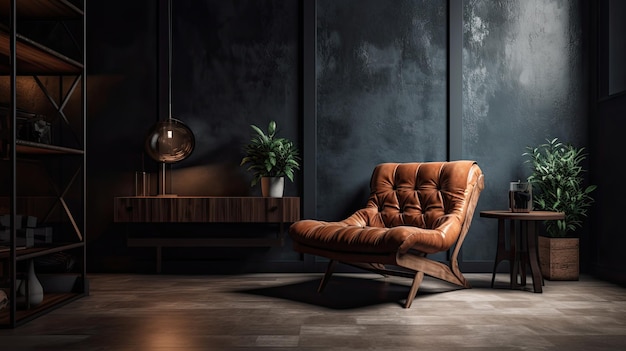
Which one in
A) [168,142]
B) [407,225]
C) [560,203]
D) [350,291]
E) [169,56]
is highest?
[169,56]

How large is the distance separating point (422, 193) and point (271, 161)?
1.20 metres

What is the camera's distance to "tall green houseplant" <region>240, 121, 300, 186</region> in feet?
13.7

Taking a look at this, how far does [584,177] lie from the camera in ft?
14.5

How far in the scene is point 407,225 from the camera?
3.80 metres

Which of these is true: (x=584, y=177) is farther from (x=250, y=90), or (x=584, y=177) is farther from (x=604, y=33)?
(x=250, y=90)

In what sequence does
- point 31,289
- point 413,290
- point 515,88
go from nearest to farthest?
1. point 31,289
2. point 413,290
3. point 515,88

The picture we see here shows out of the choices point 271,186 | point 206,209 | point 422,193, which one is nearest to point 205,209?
point 206,209

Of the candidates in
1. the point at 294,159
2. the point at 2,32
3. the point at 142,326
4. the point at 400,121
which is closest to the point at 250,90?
the point at 294,159

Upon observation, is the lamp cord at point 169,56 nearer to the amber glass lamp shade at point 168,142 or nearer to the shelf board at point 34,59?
the amber glass lamp shade at point 168,142

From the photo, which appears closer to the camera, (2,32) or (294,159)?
(2,32)

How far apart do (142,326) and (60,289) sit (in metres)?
1.13

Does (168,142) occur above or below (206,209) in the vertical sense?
above

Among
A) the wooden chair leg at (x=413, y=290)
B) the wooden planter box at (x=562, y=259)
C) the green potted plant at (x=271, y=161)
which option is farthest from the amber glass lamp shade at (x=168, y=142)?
the wooden planter box at (x=562, y=259)

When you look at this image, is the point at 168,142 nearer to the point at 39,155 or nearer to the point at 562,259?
the point at 39,155
